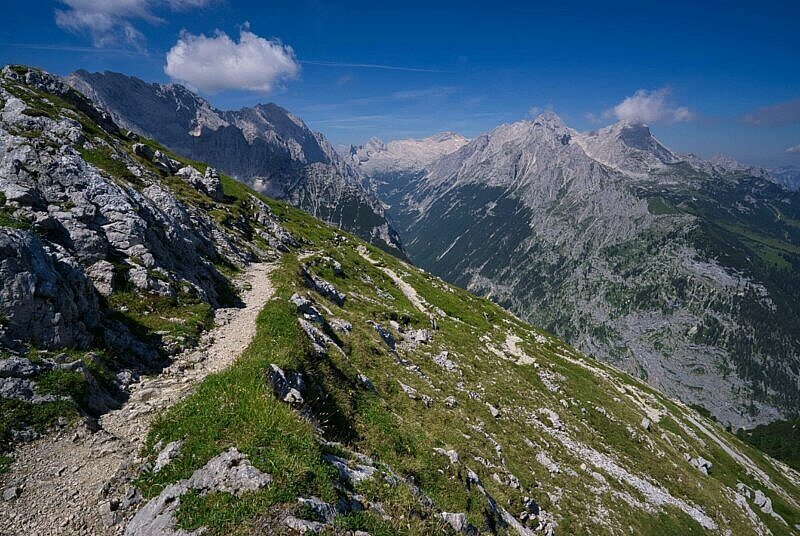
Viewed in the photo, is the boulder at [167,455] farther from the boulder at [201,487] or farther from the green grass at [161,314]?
the green grass at [161,314]

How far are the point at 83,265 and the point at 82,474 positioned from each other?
54.2ft

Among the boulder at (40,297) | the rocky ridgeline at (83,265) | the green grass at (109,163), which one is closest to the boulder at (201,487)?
the rocky ridgeline at (83,265)

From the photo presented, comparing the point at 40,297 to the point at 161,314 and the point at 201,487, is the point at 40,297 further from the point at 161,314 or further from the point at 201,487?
the point at 201,487

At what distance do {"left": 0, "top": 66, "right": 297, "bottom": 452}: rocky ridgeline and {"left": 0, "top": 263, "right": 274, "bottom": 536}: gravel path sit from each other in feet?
4.40

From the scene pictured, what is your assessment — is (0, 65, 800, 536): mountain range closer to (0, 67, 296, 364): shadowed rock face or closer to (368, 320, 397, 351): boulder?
(0, 67, 296, 364): shadowed rock face

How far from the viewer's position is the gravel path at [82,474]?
10.3 metres

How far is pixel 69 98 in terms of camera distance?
82750mm

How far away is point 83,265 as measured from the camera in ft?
76.2

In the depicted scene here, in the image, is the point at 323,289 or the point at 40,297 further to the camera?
the point at 323,289

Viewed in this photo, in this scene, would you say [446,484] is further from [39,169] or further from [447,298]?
[447,298]

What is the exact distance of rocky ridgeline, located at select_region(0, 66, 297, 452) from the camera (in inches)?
603

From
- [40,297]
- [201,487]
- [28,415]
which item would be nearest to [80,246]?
[40,297]

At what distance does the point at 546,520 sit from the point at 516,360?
37.9 meters

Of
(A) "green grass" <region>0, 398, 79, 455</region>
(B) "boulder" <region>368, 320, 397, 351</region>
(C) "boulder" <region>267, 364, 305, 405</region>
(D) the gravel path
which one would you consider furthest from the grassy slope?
(A) "green grass" <region>0, 398, 79, 455</region>
